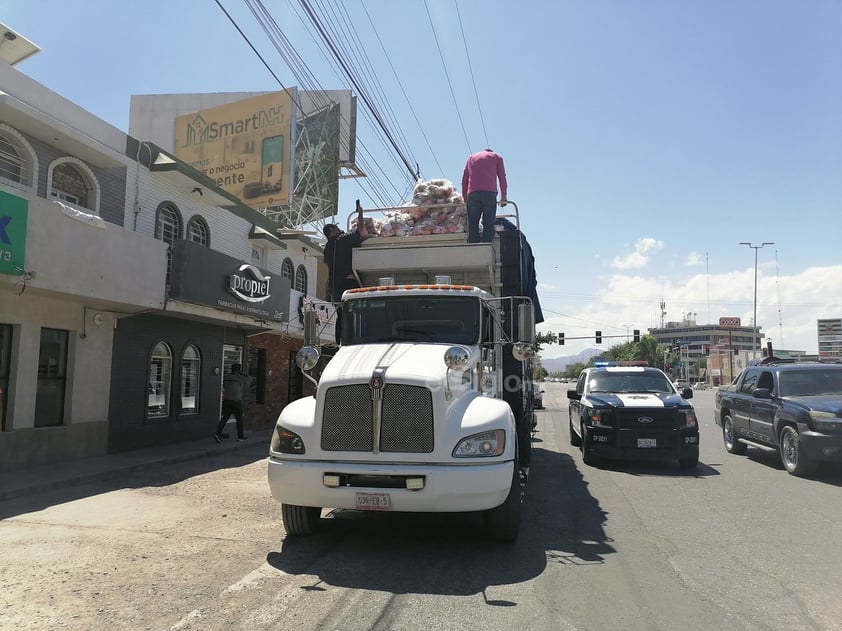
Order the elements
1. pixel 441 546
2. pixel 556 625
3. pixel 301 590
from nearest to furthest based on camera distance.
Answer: pixel 556 625
pixel 301 590
pixel 441 546

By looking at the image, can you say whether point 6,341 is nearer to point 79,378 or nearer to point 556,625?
point 79,378

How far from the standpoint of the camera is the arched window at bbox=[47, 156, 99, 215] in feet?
34.8

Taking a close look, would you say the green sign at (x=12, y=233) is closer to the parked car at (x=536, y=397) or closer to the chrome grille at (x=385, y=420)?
the chrome grille at (x=385, y=420)

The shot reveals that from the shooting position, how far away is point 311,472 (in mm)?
5082

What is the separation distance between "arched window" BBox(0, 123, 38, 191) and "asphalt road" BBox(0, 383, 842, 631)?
5.34 m

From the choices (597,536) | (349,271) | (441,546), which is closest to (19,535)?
(441,546)

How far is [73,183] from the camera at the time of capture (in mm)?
11148

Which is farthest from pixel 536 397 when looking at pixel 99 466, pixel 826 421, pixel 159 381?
pixel 99 466

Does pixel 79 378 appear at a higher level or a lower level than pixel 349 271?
lower

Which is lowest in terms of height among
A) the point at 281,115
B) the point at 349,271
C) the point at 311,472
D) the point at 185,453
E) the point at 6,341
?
the point at 185,453

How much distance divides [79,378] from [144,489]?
3.68m

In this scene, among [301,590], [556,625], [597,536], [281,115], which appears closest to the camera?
[556,625]

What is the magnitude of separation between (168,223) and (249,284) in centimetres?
229

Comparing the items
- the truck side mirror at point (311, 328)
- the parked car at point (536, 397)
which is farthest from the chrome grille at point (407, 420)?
the parked car at point (536, 397)
